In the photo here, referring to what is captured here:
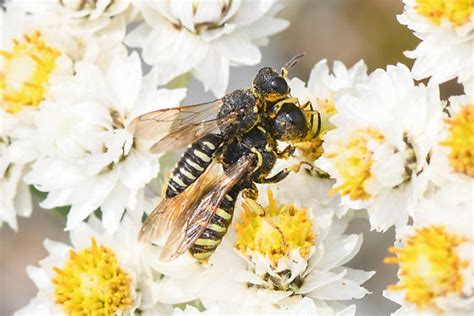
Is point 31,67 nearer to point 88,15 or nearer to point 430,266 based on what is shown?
point 88,15

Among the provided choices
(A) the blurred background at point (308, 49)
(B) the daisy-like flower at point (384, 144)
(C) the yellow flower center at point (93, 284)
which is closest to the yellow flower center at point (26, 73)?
(C) the yellow flower center at point (93, 284)

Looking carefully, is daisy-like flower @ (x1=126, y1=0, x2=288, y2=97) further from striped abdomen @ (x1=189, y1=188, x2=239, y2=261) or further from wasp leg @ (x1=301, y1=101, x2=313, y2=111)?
striped abdomen @ (x1=189, y1=188, x2=239, y2=261)

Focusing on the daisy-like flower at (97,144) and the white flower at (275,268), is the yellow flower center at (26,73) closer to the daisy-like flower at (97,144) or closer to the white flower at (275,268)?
the daisy-like flower at (97,144)

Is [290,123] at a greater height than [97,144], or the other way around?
A: [290,123]

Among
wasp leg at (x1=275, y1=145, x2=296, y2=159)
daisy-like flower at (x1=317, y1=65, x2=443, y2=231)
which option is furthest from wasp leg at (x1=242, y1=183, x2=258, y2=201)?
daisy-like flower at (x1=317, y1=65, x2=443, y2=231)

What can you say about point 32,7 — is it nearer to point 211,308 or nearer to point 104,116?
point 104,116

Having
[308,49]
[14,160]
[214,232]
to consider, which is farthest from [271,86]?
[308,49]
